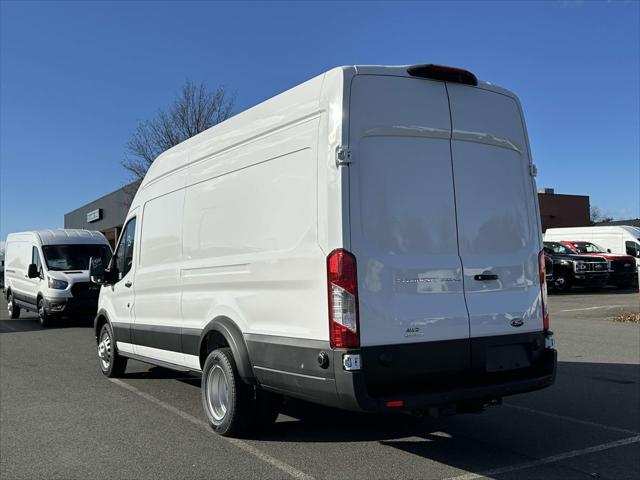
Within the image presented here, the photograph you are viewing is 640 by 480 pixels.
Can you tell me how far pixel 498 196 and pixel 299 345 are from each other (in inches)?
80.2

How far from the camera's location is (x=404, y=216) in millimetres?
4281

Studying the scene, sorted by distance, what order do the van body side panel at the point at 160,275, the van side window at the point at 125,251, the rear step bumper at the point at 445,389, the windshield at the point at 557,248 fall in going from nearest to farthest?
the rear step bumper at the point at 445,389, the van body side panel at the point at 160,275, the van side window at the point at 125,251, the windshield at the point at 557,248

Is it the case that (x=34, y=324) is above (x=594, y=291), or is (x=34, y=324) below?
below

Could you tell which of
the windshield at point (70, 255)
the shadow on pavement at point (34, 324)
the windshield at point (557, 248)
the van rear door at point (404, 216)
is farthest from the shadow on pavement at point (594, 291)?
the van rear door at point (404, 216)

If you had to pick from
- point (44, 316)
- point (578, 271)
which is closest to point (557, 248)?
point (578, 271)

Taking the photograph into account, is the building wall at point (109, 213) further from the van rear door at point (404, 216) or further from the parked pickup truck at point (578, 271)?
the van rear door at point (404, 216)

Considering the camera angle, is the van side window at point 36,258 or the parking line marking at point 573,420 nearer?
the parking line marking at point 573,420

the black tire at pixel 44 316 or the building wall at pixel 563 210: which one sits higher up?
the building wall at pixel 563 210

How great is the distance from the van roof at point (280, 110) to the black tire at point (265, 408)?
2223 mm

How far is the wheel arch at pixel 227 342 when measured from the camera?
4809mm

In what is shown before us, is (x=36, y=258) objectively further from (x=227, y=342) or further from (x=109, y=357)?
(x=227, y=342)

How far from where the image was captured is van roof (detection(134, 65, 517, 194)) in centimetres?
426

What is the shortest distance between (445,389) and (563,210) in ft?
146

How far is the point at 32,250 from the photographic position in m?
17.0
